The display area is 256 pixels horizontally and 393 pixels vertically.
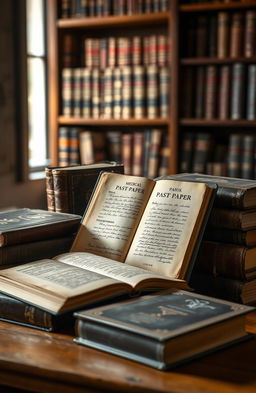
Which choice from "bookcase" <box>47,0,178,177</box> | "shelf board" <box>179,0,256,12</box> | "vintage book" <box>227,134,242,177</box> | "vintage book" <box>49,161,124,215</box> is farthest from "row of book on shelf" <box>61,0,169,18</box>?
"vintage book" <box>49,161,124,215</box>

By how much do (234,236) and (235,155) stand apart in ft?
7.27

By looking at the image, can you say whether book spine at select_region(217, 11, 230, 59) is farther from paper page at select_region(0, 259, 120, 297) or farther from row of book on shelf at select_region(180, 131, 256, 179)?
paper page at select_region(0, 259, 120, 297)

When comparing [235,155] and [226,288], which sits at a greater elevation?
[235,155]

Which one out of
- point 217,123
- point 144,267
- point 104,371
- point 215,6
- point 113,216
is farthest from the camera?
point 217,123

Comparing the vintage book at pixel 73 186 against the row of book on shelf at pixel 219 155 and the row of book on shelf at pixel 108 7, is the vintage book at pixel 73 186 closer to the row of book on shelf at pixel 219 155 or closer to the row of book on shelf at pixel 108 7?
the row of book on shelf at pixel 219 155

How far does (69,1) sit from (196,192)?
283cm

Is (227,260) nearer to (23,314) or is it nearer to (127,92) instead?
(23,314)

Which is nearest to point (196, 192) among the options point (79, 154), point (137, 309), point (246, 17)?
point (137, 309)

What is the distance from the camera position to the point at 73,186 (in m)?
1.52

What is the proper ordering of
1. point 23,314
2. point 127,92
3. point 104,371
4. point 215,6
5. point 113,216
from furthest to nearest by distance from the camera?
point 127,92
point 215,6
point 113,216
point 23,314
point 104,371

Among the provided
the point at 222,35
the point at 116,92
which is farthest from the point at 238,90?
the point at 116,92

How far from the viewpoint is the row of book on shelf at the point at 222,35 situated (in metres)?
3.38

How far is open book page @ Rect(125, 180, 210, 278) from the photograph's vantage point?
1.27 metres

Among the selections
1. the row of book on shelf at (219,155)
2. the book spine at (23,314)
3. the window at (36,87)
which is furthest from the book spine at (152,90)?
the book spine at (23,314)
